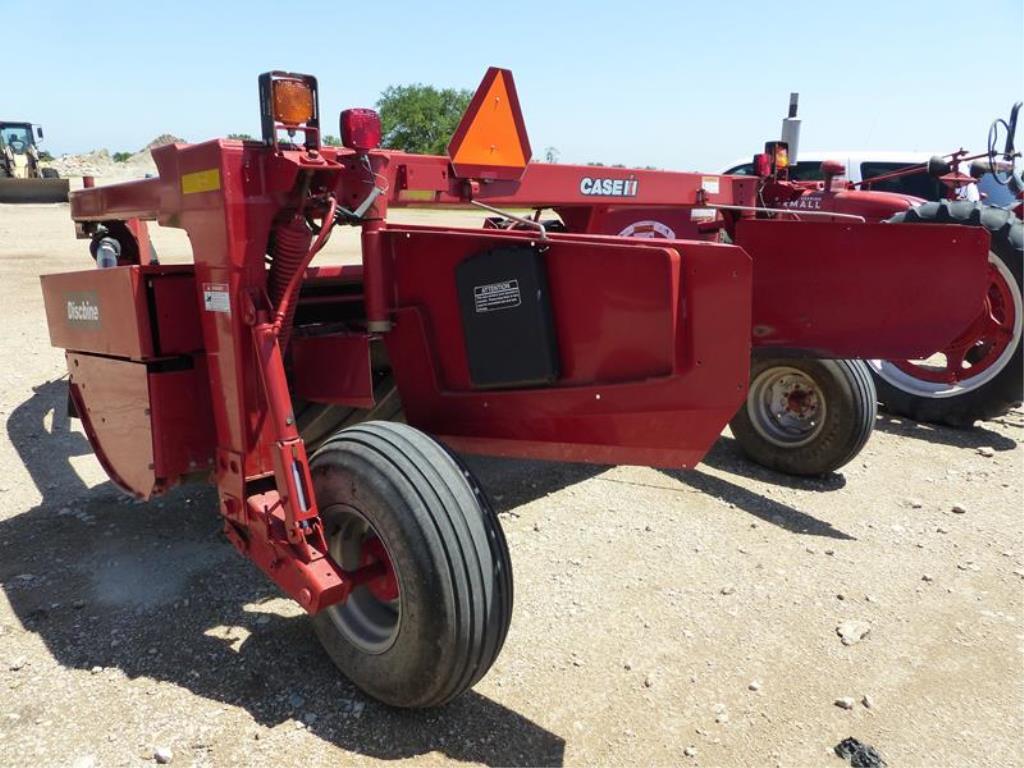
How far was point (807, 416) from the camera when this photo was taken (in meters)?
4.21

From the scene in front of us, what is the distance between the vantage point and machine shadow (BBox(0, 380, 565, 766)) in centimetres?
223

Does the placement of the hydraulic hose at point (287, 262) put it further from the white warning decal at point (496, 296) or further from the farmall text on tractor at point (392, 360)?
the white warning decal at point (496, 296)

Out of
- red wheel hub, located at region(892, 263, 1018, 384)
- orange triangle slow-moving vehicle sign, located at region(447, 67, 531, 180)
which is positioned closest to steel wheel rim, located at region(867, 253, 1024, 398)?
red wheel hub, located at region(892, 263, 1018, 384)

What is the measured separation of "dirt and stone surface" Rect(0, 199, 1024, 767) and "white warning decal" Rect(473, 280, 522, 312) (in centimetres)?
111

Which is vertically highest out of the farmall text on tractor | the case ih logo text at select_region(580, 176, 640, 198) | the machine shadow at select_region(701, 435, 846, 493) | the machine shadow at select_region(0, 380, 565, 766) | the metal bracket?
the case ih logo text at select_region(580, 176, 640, 198)

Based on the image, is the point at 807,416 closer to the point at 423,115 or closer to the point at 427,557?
the point at 427,557

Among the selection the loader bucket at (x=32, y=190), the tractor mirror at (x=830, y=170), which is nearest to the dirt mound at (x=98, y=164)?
the loader bucket at (x=32, y=190)

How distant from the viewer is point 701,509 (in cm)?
376

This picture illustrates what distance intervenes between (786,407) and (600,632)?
2064mm

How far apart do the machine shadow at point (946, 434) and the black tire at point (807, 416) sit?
2.77 feet

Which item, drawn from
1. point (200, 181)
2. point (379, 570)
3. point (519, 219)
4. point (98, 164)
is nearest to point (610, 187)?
point (519, 219)

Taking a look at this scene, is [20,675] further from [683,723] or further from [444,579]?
[683,723]

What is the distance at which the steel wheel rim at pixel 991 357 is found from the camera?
488cm

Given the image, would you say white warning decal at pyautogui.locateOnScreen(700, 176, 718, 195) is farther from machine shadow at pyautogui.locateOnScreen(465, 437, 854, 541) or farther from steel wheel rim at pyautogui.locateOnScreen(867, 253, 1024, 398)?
steel wheel rim at pyautogui.locateOnScreen(867, 253, 1024, 398)
